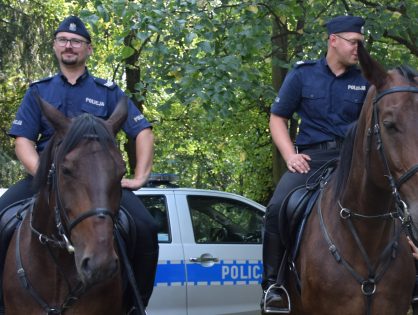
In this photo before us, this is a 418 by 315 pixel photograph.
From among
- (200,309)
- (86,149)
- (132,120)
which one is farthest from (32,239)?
(200,309)

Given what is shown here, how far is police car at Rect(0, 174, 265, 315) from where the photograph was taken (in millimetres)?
10117

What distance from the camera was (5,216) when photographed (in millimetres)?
5934

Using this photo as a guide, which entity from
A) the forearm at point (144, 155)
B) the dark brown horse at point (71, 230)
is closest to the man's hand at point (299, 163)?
the forearm at point (144, 155)

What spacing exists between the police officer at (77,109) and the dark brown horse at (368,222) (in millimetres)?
1185

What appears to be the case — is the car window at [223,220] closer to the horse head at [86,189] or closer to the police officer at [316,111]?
the police officer at [316,111]

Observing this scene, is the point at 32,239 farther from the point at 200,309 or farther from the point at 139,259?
the point at 200,309

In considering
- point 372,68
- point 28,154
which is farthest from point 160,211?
point 372,68

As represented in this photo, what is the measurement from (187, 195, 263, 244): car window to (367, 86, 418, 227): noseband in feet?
18.5

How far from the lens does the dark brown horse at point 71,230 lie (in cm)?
464

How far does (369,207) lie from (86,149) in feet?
6.38

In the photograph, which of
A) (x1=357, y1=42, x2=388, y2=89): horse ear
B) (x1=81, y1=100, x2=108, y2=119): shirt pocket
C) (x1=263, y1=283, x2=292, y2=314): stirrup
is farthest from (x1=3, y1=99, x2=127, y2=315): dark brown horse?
(x1=357, y1=42, x2=388, y2=89): horse ear

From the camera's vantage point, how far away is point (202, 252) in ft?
34.3

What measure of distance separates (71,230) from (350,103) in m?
Result: 2.75

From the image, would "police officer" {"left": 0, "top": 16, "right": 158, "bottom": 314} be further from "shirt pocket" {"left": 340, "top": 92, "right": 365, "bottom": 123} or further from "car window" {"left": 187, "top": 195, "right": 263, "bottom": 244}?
"car window" {"left": 187, "top": 195, "right": 263, "bottom": 244}
